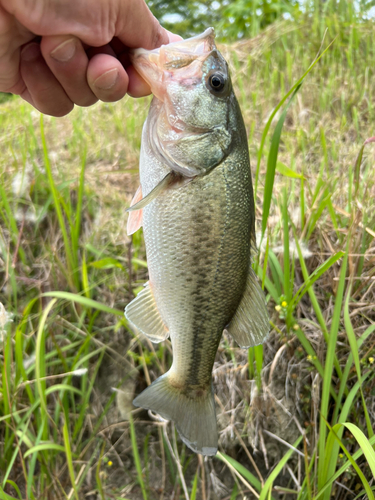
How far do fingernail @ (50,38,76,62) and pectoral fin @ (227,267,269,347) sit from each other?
3.34 ft

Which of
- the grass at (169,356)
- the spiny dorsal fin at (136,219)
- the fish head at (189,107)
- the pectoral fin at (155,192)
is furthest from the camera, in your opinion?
the grass at (169,356)

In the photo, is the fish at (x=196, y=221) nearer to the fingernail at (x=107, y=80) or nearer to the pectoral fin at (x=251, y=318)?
the pectoral fin at (x=251, y=318)

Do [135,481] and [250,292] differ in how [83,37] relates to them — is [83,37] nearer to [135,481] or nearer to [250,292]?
[250,292]

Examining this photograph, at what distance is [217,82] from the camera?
4.32 ft

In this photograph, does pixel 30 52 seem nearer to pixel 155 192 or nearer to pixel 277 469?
pixel 155 192

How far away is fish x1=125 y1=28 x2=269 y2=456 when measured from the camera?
4.10 ft

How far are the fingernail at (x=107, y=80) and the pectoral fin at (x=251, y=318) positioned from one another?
86 cm

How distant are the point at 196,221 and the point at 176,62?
53cm

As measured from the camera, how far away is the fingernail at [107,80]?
146 cm

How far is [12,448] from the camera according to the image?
6.48ft

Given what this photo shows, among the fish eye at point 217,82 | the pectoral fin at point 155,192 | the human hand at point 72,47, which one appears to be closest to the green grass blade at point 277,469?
the pectoral fin at point 155,192

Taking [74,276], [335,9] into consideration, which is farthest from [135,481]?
[335,9]

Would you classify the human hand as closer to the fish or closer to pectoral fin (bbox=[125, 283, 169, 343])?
the fish

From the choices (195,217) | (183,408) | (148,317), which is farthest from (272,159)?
(183,408)
